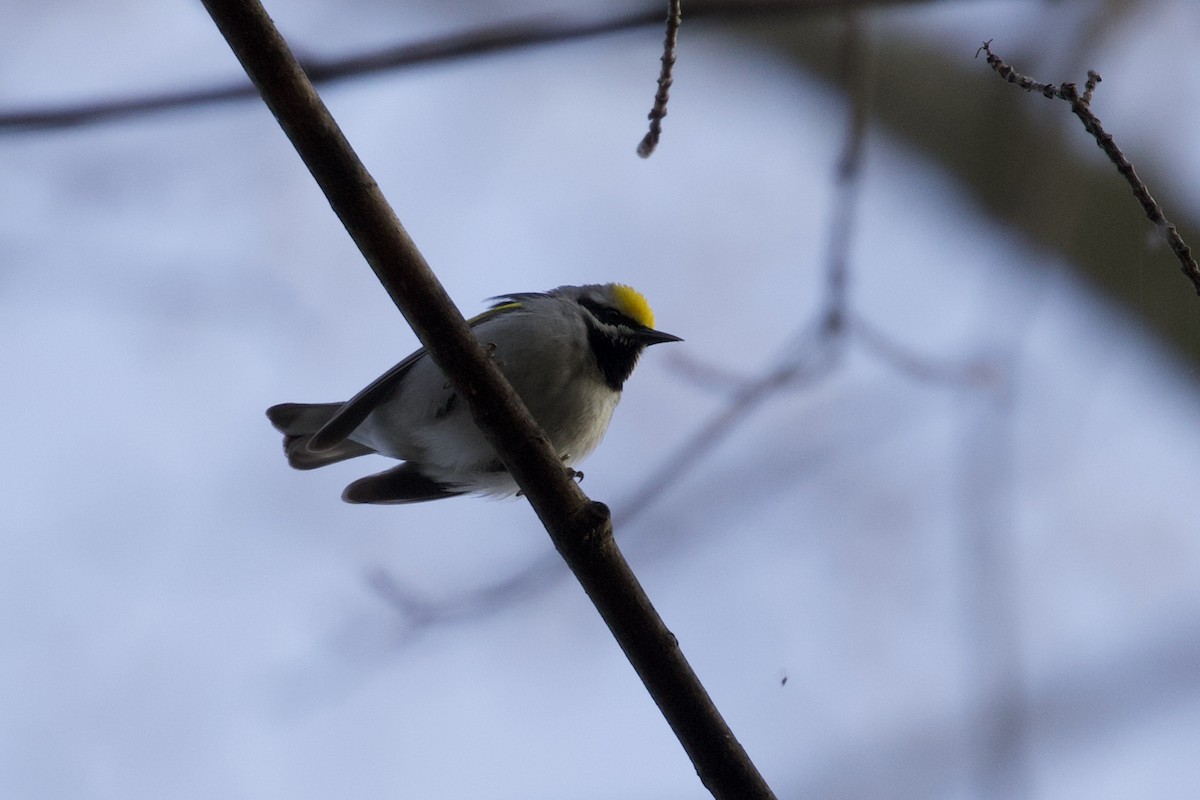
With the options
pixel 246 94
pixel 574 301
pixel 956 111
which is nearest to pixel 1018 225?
pixel 574 301

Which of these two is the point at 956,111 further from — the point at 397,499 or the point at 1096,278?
the point at 397,499

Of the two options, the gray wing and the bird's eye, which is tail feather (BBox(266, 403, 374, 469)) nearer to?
the gray wing

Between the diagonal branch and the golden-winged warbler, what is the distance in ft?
3.72

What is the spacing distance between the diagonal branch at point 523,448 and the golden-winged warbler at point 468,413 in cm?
114

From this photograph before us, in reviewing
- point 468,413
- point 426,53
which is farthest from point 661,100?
point 468,413

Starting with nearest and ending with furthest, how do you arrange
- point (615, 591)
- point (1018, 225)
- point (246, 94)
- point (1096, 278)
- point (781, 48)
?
1. point (615, 591)
2. point (246, 94)
3. point (1018, 225)
4. point (1096, 278)
5. point (781, 48)

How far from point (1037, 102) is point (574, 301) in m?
2.33

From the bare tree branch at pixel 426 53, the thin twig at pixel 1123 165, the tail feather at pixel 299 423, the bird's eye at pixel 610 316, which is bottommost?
the thin twig at pixel 1123 165

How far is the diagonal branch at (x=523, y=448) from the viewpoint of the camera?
214cm

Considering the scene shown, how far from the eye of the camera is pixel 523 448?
2314 millimetres

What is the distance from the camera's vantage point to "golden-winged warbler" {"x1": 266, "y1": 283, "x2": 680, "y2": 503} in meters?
3.70

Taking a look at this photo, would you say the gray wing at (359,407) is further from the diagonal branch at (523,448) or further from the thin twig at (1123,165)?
the thin twig at (1123,165)

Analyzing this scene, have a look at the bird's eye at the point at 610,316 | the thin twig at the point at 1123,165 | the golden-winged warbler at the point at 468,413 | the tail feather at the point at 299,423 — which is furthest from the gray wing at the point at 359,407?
the thin twig at the point at 1123,165

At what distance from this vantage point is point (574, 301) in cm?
446
